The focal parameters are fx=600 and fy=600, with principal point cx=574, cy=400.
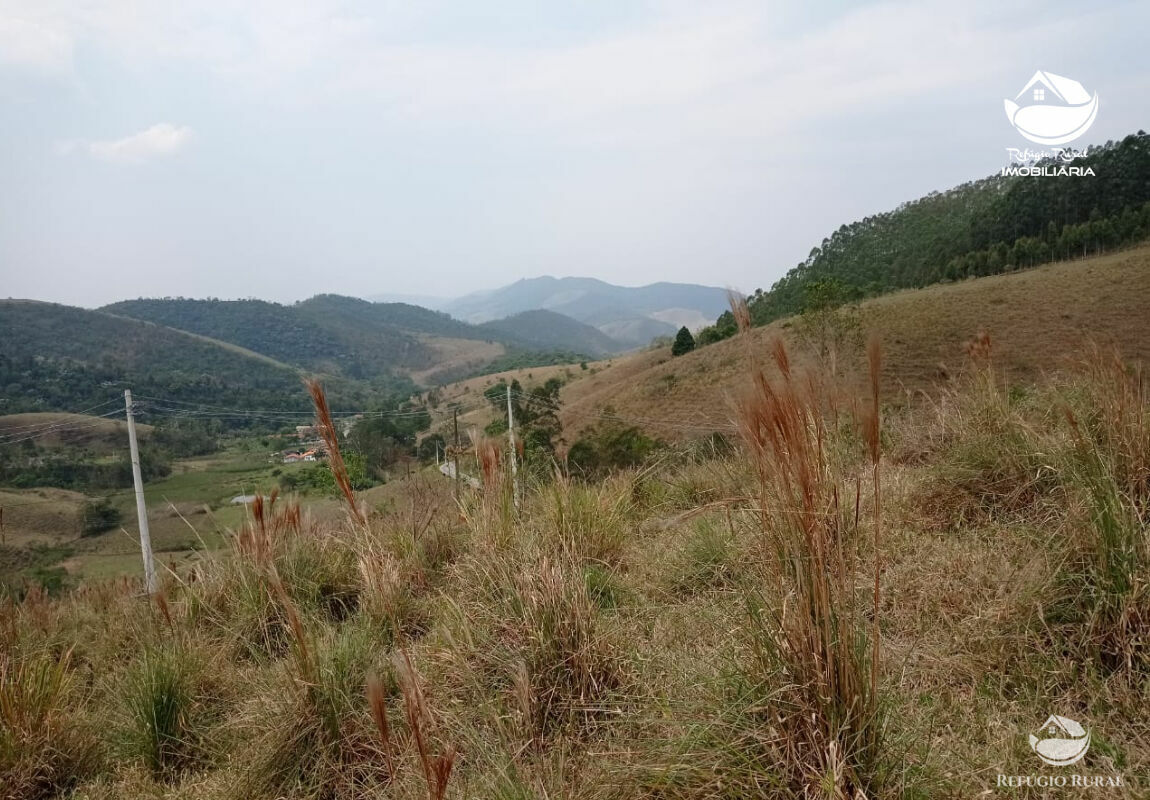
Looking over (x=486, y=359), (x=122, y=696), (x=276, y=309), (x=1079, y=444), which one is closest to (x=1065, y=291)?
(x=1079, y=444)

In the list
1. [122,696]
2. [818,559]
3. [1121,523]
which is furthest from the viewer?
[122,696]

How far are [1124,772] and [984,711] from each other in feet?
1.21

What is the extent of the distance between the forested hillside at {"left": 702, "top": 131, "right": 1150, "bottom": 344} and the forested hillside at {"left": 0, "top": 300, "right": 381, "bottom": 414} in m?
51.2

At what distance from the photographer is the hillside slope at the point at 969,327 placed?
30.8 meters

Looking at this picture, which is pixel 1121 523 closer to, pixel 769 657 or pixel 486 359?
pixel 769 657

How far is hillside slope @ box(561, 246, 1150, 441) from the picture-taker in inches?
1214

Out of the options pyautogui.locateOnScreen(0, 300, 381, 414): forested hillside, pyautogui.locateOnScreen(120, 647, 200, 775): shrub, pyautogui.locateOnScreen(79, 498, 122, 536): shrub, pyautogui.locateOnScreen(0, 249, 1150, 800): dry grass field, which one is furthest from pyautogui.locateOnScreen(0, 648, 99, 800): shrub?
pyautogui.locateOnScreen(0, 300, 381, 414): forested hillside

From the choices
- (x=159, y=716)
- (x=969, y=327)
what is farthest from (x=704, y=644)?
(x=969, y=327)

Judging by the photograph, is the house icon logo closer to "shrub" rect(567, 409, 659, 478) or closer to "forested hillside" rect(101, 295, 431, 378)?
"shrub" rect(567, 409, 659, 478)

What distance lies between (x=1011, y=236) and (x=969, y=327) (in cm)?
2154

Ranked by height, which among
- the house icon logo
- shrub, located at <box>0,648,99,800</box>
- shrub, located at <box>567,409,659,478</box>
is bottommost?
shrub, located at <box>567,409,659,478</box>

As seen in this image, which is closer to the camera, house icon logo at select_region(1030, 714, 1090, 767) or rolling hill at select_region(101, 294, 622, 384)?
house icon logo at select_region(1030, 714, 1090, 767)

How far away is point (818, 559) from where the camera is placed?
1.38m

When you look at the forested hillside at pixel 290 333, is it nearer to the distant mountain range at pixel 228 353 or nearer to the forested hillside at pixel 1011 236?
the distant mountain range at pixel 228 353
